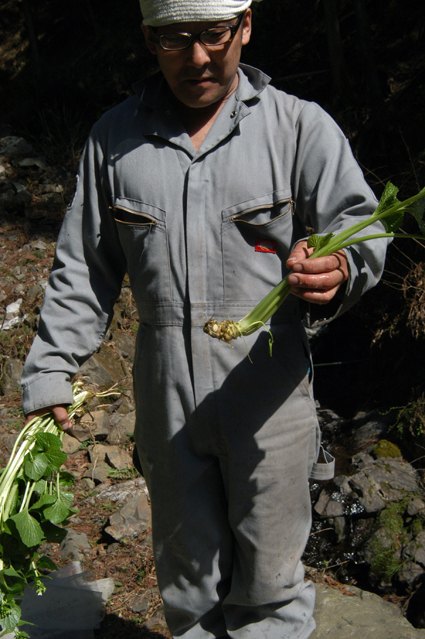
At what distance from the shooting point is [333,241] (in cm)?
152

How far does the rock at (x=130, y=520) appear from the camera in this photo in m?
3.39

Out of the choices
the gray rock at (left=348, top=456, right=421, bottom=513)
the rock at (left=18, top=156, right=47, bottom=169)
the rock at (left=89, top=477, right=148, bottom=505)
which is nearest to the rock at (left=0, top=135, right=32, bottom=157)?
the rock at (left=18, top=156, right=47, bottom=169)

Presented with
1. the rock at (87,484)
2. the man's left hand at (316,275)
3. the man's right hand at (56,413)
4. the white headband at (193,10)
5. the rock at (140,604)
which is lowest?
the rock at (140,604)

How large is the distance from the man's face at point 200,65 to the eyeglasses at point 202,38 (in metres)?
0.01

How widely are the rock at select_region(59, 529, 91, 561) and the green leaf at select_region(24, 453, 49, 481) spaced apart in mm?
1619

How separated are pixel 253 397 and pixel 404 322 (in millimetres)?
3805

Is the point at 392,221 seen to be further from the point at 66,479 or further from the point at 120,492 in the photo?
the point at 120,492

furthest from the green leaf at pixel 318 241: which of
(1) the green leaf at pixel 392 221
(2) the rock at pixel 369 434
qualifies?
(2) the rock at pixel 369 434

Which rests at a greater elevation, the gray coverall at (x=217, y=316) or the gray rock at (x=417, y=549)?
the gray coverall at (x=217, y=316)

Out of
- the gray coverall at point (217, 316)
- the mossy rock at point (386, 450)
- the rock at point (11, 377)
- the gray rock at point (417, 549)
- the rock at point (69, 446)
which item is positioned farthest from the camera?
the rock at point (11, 377)

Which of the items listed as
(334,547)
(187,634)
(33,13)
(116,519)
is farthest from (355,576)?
(33,13)

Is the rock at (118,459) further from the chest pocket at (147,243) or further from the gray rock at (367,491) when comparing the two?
the chest pocket at (147,243)

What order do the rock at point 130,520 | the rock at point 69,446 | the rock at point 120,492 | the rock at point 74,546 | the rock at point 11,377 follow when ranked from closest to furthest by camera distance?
the rock at point 74,546 < the rock at point 130,520 < the rock at point 120,492 < the rock at point 69,446 < the rock at point 11,377

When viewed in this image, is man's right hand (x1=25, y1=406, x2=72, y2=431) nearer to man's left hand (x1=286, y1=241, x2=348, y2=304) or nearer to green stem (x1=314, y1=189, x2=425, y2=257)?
man's left hand (x1=286, y1=241, x2=348, y2=304)
